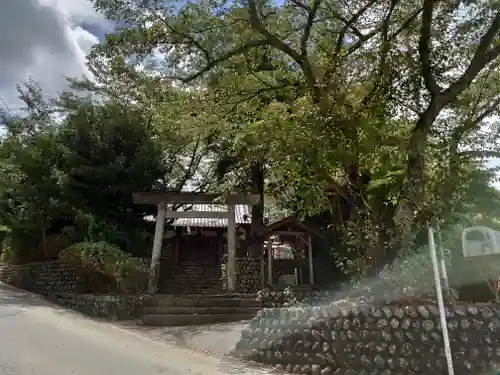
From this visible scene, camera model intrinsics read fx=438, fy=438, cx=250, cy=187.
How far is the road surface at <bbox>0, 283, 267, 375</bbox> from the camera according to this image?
6.57m

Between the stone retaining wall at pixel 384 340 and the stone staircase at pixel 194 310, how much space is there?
4.45 m

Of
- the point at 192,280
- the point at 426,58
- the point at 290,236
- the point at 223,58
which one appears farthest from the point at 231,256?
the point at 426,58

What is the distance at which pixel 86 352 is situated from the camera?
25.1ft

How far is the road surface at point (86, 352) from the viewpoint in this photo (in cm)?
657

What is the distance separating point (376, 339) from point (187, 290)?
36.7 feet

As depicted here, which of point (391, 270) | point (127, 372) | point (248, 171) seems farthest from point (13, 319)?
point (248, 171)

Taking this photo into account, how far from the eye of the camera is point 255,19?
26.1 ft

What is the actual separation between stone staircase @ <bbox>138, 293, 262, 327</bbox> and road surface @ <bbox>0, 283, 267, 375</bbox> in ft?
3.76

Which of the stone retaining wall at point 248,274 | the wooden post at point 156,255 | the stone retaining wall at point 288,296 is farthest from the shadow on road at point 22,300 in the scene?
the stone retaining wall at point 248,274

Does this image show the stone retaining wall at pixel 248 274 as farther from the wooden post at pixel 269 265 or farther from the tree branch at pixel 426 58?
the tree branch at pixel 426 58

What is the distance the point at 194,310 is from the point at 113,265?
9.05ft

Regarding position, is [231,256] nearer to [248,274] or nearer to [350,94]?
[248,274]

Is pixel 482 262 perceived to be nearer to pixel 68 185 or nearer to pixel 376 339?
pixel 376 339

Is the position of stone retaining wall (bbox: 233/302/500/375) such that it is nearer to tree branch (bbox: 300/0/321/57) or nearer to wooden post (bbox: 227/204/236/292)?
tree branch (bbox: 300/0/321/57)
